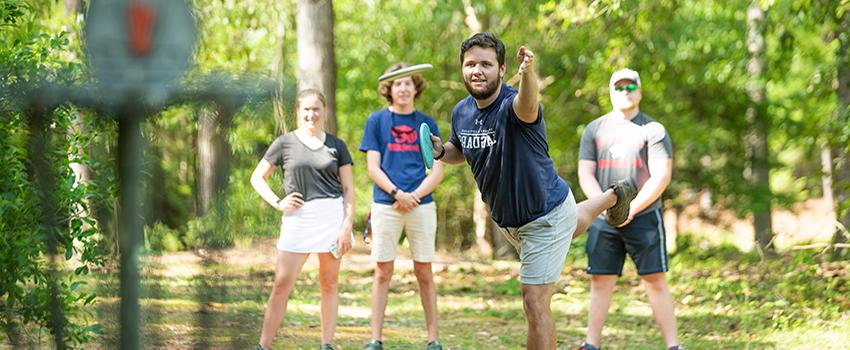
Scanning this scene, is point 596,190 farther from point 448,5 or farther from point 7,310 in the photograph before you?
point 448,5

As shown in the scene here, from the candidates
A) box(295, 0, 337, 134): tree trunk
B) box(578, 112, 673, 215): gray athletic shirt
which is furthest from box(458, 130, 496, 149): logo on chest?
box(295, 0, 337, 134): tree trunk

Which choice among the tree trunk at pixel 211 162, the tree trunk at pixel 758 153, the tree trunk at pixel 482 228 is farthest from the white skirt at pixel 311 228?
the tree trunk at pixel 482 228

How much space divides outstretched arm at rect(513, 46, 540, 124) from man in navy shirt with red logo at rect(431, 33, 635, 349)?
0.01m

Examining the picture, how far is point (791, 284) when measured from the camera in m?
8.08

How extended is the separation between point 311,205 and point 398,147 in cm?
81

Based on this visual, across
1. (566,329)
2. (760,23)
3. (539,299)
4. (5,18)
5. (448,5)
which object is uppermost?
(448,5)

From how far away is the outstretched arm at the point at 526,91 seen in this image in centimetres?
406

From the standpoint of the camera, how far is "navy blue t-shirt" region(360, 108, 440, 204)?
20.2 feet

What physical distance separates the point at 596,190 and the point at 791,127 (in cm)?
1031

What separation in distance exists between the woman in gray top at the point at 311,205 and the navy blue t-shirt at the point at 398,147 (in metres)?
0.44

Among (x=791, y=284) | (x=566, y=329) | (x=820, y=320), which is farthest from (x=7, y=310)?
(x=791, y=284)

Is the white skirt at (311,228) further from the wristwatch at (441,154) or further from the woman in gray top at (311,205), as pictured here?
the wristwatch at (441,154)

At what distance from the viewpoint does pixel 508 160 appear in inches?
183

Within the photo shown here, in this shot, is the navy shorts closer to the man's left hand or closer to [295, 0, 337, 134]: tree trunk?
the man's left hand
